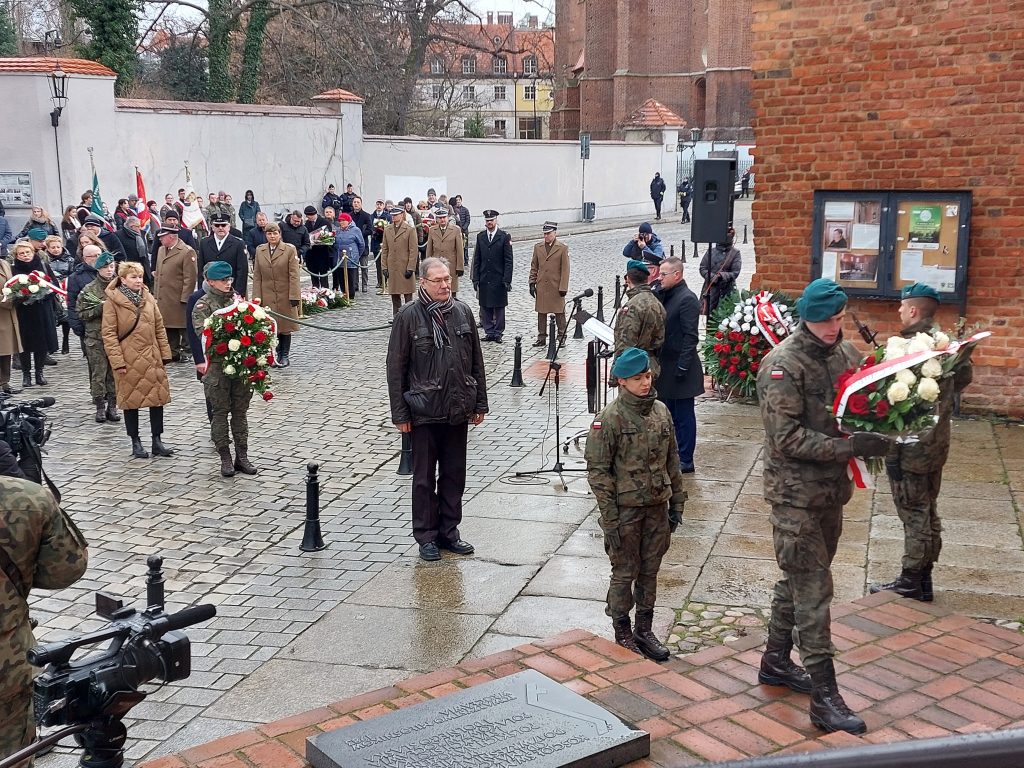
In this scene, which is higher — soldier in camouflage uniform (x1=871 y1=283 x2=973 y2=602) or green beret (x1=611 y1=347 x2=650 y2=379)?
green beret (x1=611 y1=347 x2=650 y2=379)

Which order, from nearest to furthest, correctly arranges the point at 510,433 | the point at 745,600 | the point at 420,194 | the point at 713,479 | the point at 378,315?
the point at 745,600 → the point at 713,479 → the point at 510,433 → the point at 378,315 → the point at 420,194

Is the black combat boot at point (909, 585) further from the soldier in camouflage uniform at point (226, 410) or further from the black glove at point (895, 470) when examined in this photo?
the soldier in camouflage uniform at point (226, 410)

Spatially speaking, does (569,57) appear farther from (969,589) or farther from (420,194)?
(969,589)

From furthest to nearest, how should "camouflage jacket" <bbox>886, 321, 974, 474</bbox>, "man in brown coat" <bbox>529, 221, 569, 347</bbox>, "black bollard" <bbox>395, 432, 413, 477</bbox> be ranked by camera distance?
"man in brown coat" <bbox>529, 221, 569, 347</bbox> < "black bollard" <bbox>395, 432, 413, 477</bbox> < "camouflage jacket" <bbox>886, 321, 974, 474</bbox>

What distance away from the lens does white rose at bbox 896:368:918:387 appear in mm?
5379

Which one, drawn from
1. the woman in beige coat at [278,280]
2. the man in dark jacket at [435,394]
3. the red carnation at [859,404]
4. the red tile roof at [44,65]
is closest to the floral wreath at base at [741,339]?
the man in dark jacket at [435,394]

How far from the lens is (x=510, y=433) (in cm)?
1184

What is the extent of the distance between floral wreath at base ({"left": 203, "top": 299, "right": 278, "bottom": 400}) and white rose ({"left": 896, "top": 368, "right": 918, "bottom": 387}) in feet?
20.8

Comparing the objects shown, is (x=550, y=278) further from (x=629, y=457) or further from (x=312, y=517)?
(x=629, y=457)

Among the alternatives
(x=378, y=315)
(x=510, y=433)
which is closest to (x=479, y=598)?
(x=510, y=433)

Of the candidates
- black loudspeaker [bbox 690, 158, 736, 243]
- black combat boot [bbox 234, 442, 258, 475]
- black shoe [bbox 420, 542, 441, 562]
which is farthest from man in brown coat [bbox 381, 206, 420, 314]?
black shoe [bbox 420, 542, 441, 562]

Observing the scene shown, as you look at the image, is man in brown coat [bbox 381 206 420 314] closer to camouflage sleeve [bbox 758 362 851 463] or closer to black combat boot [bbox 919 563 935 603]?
black combat boot [bbox 919 563 935 603]

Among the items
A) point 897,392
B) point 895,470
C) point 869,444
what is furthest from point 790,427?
point 895,470

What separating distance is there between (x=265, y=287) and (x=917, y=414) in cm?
1178
